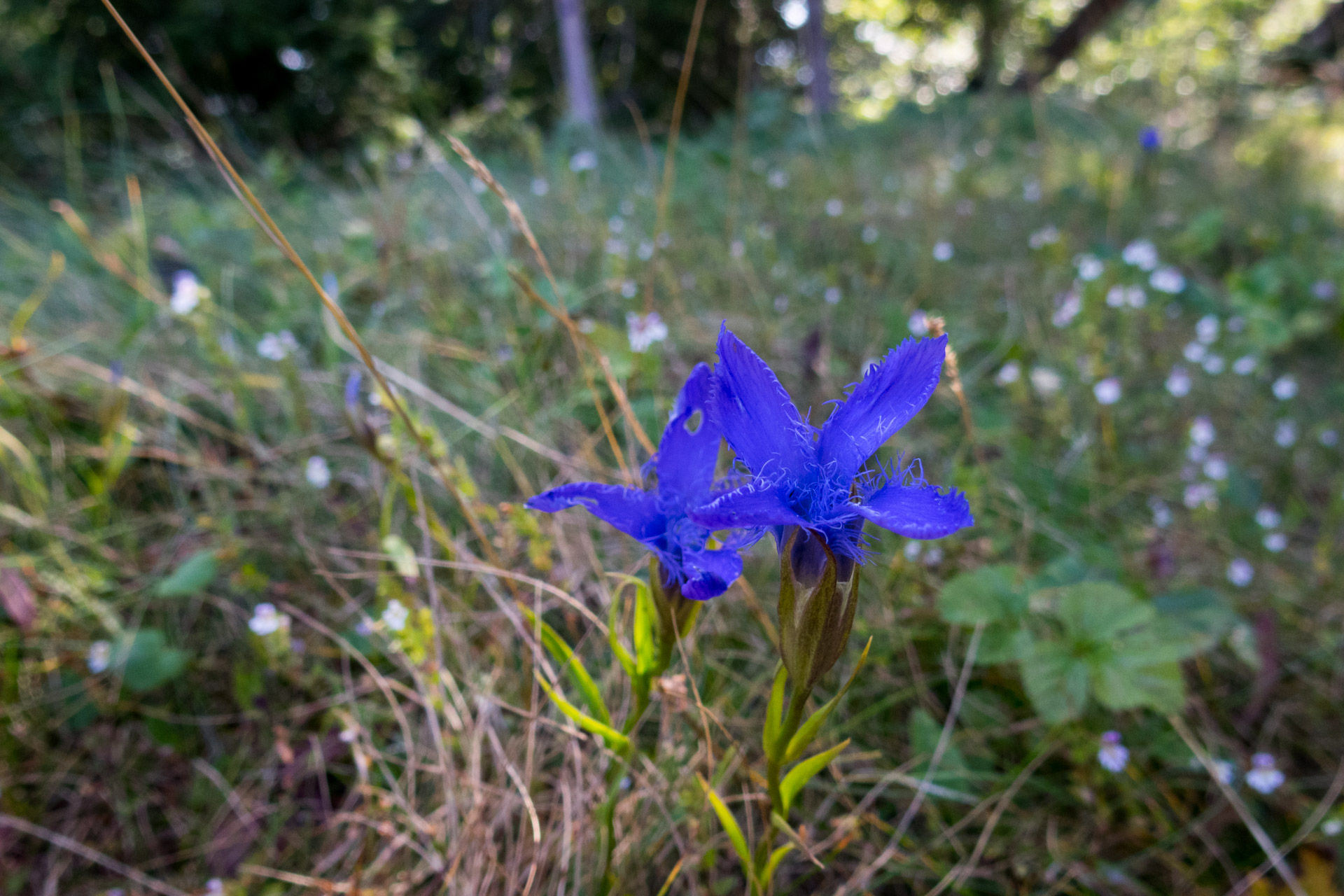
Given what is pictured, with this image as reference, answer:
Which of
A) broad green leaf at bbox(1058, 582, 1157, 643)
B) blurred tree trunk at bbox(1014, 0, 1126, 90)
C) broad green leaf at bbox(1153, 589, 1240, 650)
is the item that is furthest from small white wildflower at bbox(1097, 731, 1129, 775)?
blurred tree trunk at bbox(1014, 0, 1126, 90)

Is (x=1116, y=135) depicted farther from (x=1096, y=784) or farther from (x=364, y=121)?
(x=364, y=121)

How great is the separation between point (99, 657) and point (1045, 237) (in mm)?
3453

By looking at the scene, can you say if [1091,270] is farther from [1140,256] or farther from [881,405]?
[881,405]

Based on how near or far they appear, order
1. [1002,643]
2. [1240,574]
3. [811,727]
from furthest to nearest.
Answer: [1240,574] < [1002,643] < [811,727]

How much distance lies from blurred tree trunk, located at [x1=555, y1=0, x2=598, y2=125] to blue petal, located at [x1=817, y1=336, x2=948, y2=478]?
7.39 m

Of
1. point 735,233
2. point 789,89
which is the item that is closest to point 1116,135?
point 735,233

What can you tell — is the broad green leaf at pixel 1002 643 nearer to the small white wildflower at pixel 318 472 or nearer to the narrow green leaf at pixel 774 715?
the narrow green leaf at pixel 774 715

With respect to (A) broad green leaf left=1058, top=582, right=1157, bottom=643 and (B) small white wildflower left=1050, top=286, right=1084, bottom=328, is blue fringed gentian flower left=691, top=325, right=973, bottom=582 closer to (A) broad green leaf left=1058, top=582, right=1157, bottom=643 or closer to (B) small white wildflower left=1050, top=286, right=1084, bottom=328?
(A) broad green leaf left=1058, top=582, right=1157, bottom=643

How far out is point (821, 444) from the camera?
2.42 feet

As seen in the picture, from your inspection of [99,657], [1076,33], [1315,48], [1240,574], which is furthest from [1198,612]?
[1076,33]

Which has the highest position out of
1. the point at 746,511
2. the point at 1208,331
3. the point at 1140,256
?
the point at 1140,256

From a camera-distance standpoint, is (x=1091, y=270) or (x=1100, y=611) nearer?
(x=1100, y=611)

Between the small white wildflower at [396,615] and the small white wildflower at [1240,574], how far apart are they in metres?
1.88

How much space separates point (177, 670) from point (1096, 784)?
185cm
